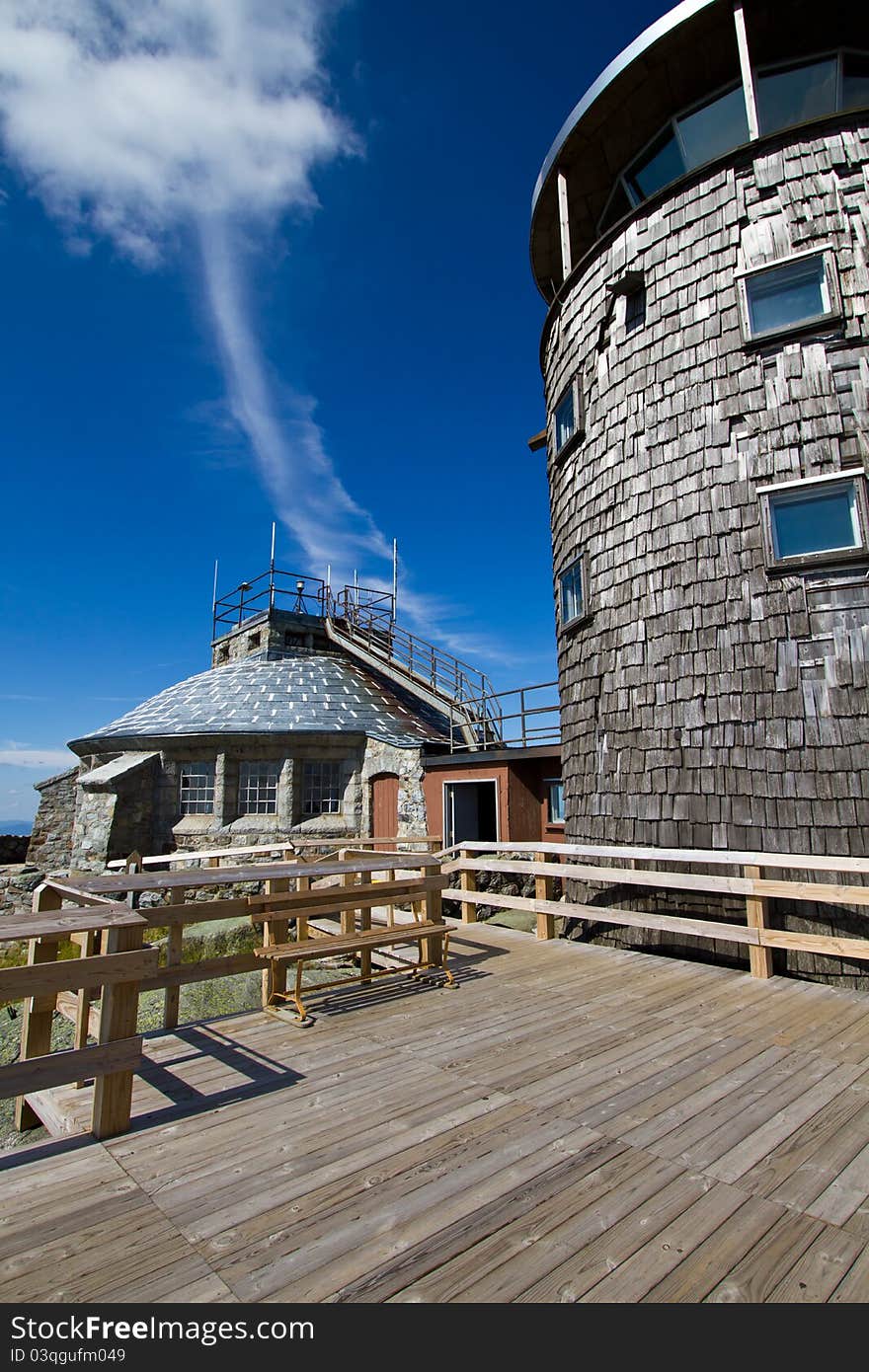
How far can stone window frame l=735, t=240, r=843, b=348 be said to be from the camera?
754 cm

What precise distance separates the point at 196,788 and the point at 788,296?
18.2 metres

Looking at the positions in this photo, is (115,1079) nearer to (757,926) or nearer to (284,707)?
(757,926)

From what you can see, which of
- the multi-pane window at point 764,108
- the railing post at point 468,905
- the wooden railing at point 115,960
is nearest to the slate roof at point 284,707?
the railing post at point 468,905

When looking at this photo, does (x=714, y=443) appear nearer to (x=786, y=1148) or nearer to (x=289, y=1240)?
(x=786, y=1148)

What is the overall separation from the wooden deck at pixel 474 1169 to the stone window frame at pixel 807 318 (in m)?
6.74

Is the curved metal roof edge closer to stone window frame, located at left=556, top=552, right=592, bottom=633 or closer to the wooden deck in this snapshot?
stone window frame, located at left=556, top=552, right=592, bottom=633

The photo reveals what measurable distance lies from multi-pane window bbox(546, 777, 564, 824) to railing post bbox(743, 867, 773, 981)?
865 cm

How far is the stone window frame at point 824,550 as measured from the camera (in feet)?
23.2

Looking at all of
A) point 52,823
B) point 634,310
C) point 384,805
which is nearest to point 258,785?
point 384,805

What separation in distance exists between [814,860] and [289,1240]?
4.98 metres

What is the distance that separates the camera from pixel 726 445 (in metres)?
8.05

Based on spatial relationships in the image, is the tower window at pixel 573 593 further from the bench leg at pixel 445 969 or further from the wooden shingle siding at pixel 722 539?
the bench leg at pixel 445 969

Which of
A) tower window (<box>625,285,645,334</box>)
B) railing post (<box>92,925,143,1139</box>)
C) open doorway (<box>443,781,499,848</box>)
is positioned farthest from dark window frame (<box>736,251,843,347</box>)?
open doorway (<box>443,781,499,848</box>)

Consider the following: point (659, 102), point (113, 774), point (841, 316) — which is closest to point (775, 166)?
point (841, 316)
